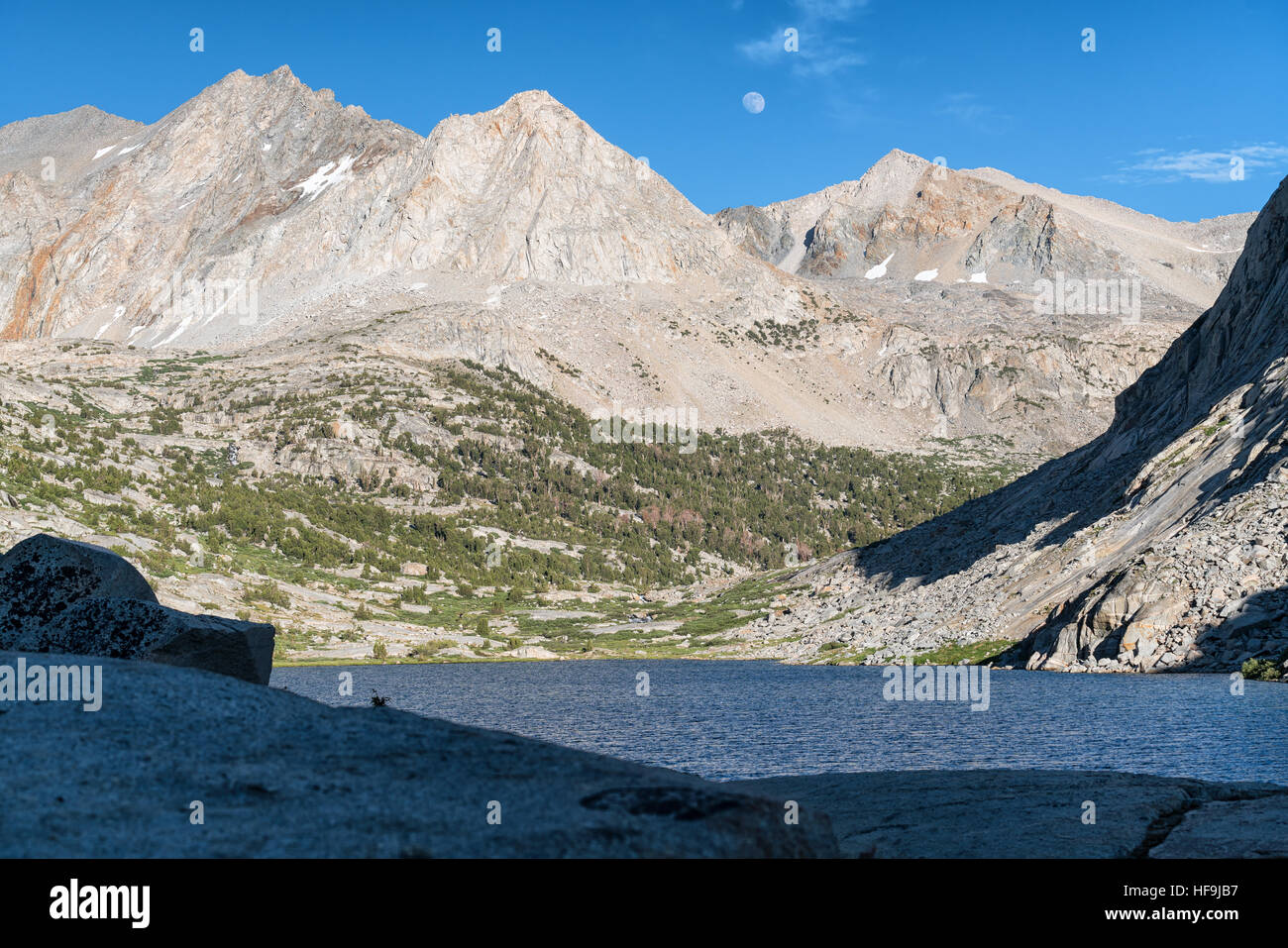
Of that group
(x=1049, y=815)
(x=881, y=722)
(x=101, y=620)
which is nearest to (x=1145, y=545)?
(x=881, y=722)

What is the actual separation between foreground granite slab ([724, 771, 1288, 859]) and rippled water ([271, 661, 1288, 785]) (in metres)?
10.4

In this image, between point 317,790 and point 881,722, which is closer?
point 317,790

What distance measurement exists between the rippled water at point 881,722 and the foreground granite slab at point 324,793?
26.7 meters

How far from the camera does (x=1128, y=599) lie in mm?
68812

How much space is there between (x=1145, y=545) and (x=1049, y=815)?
63.8 meters

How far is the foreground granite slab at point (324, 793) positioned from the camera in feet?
32.5

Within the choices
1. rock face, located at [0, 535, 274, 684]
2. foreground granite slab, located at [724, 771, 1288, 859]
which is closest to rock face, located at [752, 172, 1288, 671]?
foreground granite slab, located at [724, 771, 1288, 859]

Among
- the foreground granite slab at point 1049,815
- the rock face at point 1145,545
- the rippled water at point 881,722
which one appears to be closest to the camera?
the foreground granite slab at point 1049,815

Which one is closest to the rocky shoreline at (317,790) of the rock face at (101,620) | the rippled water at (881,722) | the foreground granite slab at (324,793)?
the foreground granite slab at (324,793)

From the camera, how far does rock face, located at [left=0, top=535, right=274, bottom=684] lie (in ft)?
70.5

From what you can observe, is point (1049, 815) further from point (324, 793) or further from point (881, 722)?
point (881, 722)

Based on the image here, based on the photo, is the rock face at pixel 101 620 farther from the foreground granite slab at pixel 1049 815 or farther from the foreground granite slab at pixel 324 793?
the foreground granite slab at pixel 1049 815

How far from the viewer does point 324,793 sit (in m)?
11.0

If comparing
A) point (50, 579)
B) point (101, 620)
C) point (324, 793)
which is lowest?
point (324, 793)
